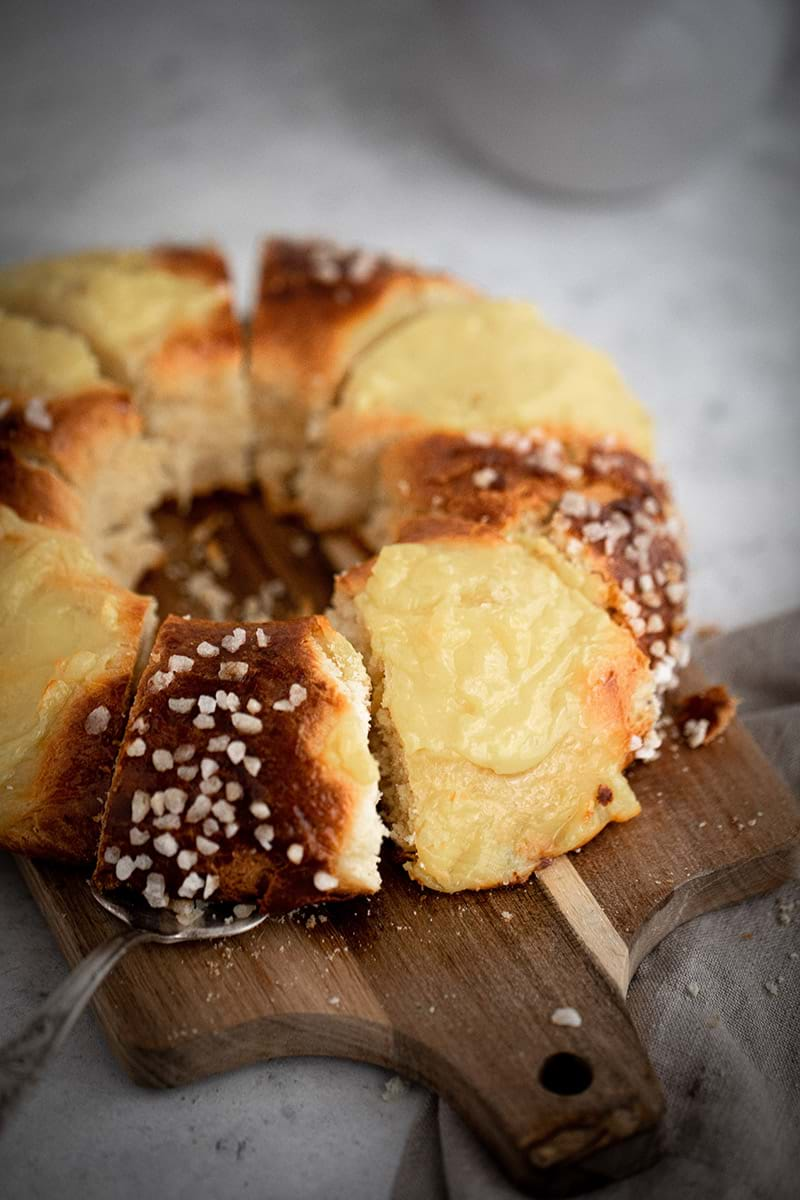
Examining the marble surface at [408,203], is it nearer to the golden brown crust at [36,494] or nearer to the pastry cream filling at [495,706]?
the pastry cream filling at [495,706]

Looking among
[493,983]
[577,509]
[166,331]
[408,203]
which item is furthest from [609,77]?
[493,983]

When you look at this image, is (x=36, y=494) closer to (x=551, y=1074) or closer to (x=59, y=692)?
(x=59, y=692)

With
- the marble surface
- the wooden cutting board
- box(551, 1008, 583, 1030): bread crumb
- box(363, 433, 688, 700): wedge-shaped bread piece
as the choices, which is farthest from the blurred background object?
box(551, 1008, 583, 1030): bread crumb

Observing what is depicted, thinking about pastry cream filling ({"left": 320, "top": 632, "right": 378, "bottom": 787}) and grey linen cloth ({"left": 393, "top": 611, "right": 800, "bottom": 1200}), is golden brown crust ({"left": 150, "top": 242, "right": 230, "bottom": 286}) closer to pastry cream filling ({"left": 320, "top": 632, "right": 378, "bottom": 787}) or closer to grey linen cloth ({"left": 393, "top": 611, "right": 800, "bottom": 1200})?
pastry cream filling ({"left": 320, "top": 632, "right": 378, "bottom": 787})

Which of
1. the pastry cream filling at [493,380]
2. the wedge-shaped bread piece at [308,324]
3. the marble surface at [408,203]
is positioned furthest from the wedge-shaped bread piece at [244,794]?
the marble surface at [408,203]

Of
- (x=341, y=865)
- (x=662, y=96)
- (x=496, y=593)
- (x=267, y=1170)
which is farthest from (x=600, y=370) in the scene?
(x=267, y=1170)

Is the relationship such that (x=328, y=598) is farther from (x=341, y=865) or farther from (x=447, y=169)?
(x=447, y=169)
